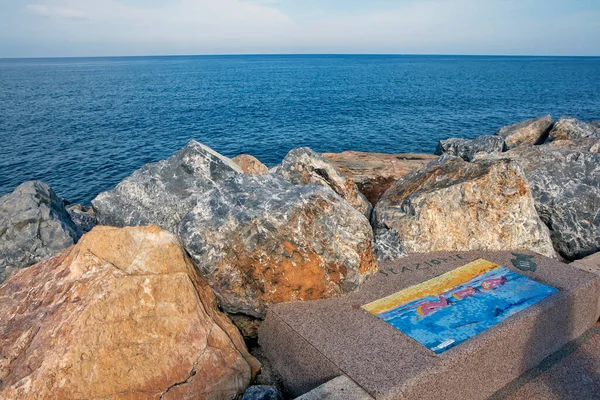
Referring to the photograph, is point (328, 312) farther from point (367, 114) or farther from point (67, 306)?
point (367, 114)

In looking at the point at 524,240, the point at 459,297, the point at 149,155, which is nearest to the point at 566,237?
the point at 524,240

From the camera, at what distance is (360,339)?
4.77 meters

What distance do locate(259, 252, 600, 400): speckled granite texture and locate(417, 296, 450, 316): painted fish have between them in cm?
53

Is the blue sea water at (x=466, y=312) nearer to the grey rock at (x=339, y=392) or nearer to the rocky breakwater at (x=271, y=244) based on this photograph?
the rocky breakwater at (x=271, y=244)

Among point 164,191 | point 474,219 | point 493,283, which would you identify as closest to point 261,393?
point 493,283

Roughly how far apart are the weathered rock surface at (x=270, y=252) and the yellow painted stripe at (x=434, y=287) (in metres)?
0.51

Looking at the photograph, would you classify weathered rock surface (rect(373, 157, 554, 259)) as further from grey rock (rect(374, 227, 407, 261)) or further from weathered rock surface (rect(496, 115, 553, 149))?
weathered rock surface (rect(496, 115, 553, 149))

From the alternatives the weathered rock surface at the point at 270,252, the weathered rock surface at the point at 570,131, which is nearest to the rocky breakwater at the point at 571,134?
the weathered rock surface at the point at 570,131

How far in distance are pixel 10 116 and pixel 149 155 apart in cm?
1875

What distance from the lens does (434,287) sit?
5.88 metres

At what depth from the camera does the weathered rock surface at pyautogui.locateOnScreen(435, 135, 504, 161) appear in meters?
14.9

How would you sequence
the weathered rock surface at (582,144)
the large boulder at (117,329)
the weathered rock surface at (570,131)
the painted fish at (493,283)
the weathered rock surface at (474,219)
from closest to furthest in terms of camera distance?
the large boulder at (117,329) < the painted fish at (493,283) < the weathered rock surface at (474,219) < the weathered rock surface at (582,144) < the weathered rock surface at (570,131)

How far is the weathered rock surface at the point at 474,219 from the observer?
702 cm

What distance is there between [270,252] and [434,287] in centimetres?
239
